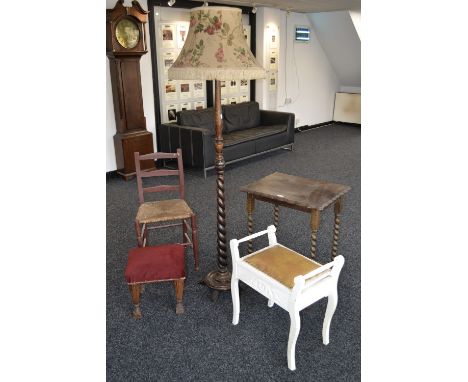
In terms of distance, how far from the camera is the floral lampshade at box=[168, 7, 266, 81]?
1.88 meters

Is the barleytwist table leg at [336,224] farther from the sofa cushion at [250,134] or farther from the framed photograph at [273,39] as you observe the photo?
the framed photograph at [273,39]

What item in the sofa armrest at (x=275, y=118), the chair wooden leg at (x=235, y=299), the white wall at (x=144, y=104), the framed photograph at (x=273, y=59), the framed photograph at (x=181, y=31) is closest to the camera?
the chair wooden leg at (x=235, y=299)

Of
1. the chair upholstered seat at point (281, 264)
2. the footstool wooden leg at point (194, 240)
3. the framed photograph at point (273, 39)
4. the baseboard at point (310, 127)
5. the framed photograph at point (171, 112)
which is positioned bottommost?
the footstool wooden leg at point (194, 240)

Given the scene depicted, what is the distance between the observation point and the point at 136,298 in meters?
2.23

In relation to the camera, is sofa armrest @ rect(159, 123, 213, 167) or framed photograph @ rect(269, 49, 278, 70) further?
framed photograph @ rect(269, 49, 278, 70)

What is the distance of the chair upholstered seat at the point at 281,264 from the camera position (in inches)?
73.1

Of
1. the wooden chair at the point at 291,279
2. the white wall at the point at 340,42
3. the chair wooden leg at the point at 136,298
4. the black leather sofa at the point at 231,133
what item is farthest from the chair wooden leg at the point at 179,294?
the white wall at the point at 340,42

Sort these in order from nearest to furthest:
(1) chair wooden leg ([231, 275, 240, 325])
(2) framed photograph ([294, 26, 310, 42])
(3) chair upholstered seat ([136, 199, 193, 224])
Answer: (1) chair wooden leg ([231, 275, 240, 325]), (3) chair upholstered seat ([136, 199, 193, 224]), (2) framed photograph ([294, 26, 310, 42])

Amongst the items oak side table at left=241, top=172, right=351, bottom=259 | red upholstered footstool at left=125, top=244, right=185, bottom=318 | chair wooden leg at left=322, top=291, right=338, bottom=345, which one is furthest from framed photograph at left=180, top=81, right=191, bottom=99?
chair wooden leg at left=322, top=291, right=338, bottom=345

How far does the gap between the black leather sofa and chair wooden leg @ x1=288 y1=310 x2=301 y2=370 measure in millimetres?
3275

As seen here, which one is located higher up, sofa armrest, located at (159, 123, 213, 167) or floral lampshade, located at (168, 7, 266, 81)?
floral lampshade, located at (168, 7, 266, 81)

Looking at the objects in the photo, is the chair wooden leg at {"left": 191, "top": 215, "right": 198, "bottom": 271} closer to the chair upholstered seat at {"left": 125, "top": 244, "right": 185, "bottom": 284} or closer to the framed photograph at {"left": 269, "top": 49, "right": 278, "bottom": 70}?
the chair upholstered seat at {"left": 125, "top": 244, "right": 185, "bottom": 284}
